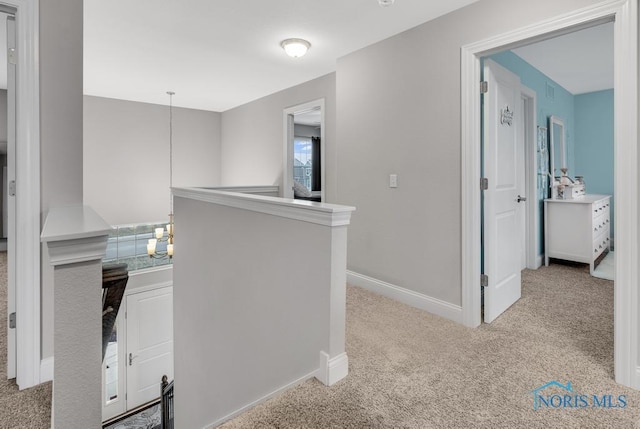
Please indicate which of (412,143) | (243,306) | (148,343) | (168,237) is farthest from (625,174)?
(148,343)

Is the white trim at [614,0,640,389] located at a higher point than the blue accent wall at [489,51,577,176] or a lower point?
lower

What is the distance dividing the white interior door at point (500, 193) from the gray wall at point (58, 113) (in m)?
2.66

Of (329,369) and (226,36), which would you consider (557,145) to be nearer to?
(226,36)

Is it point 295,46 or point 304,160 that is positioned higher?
point 295,46

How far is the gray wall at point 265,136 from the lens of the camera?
169 inches

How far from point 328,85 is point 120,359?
476 cm

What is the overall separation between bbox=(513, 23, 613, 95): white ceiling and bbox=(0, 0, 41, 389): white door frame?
4.03 meters

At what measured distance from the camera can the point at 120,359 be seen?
4801 mm

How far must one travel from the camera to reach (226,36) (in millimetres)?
3174

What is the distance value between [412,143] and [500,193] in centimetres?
81

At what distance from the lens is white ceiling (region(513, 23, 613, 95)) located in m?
3.37

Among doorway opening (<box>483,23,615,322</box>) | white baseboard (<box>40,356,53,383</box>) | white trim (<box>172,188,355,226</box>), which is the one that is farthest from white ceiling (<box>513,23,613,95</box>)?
white baseboard (<box>40,356,53,383</box>)

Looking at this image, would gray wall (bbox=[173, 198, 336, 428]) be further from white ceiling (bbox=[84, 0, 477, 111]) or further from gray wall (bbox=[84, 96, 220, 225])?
gray wall (bbox=[84, 96, 220, 225])

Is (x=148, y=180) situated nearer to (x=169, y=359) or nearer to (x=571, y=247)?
(x=169, y=359)
